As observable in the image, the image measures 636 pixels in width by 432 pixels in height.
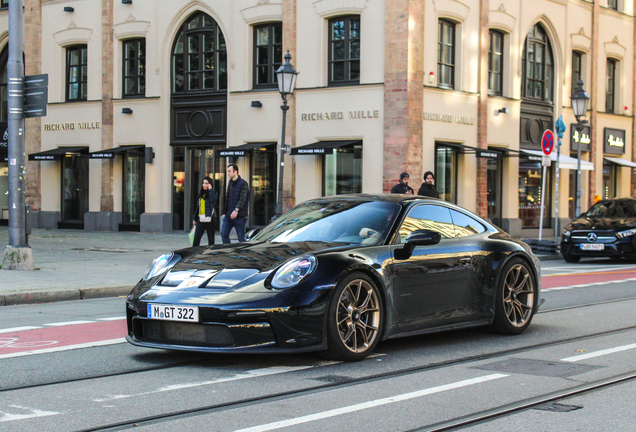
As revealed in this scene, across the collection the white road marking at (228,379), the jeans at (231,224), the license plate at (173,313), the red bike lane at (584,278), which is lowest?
the red bike lane at (584,278)

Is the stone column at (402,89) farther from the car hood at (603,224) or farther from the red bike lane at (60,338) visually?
the red bike lane at (60,338)

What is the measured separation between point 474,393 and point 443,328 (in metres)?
1.84

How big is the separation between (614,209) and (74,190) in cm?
1914

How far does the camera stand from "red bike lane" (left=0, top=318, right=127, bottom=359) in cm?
758

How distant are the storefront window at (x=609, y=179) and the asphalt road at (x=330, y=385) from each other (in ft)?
86.2

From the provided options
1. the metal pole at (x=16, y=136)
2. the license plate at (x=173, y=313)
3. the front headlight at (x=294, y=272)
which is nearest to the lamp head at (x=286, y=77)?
the metal pole at (x=16, y=136)

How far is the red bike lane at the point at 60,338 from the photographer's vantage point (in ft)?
24.9

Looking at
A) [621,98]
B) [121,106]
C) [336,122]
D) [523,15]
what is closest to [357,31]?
[336,122]

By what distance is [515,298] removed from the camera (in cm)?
843

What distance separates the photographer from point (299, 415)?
5.09 m

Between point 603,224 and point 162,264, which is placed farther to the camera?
point 603,224

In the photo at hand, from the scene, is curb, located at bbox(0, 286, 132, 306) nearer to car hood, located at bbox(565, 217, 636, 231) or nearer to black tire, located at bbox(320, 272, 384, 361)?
black tire, located at bbox(320, 272, 384, 361)

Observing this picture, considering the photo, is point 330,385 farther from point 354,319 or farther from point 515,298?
point 515,298

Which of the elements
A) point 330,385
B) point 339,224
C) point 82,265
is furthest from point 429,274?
point 82,265
